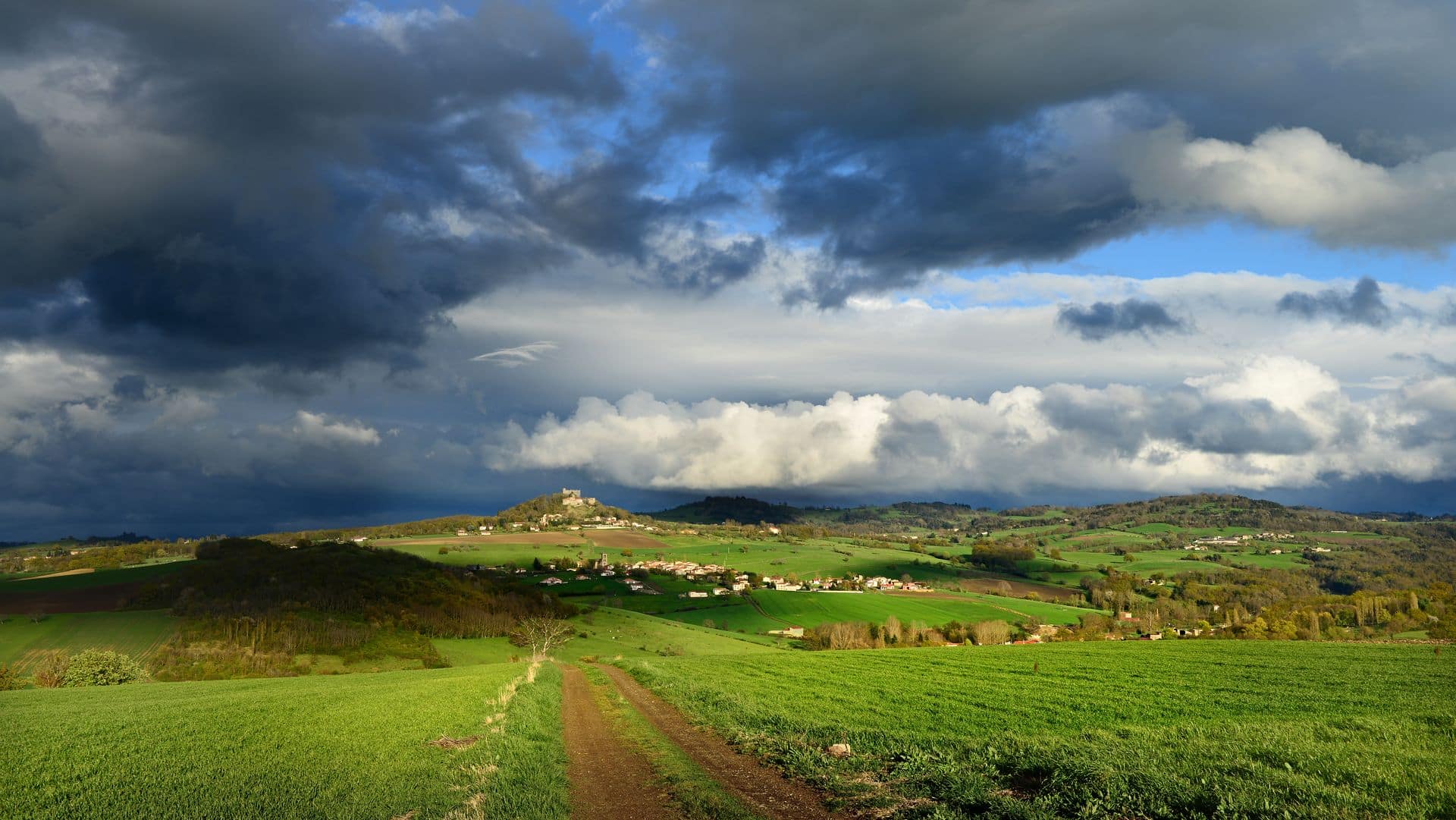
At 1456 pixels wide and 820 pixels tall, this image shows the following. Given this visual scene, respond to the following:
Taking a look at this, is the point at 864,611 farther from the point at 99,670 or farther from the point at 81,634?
the point at 81,634

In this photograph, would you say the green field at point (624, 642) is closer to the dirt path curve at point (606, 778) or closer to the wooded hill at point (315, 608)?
the wooded hill at point (315, 608)

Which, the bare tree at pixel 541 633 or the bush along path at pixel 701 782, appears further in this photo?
the bare tree at pixel 541 633

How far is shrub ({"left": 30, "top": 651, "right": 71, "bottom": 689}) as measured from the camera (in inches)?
2771

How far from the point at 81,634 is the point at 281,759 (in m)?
106

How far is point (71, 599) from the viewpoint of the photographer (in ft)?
384

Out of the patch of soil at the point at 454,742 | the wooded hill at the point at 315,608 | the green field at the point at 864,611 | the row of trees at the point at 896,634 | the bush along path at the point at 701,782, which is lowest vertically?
the green field at the point at 864,611

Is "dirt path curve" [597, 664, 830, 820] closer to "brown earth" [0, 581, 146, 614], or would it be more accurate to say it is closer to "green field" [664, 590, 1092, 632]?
"green field" [664, 590, 1092, 632]

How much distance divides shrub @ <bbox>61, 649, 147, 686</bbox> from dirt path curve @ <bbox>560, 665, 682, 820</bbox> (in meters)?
73.4

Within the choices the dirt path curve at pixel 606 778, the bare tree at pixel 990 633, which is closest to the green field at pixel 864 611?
the bare tree at pixel 990 633

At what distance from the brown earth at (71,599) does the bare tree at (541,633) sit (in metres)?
69.4

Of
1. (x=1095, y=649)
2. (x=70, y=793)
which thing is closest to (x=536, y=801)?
(x=70, y=793)

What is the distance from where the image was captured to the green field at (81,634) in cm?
8538

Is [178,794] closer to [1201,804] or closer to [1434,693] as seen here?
[1201,804]

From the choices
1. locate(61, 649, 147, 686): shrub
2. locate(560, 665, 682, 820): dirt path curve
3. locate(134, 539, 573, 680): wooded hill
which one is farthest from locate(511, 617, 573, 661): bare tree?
locate(560, 665, 682, 820): dirt path curve
